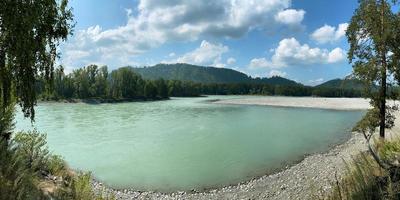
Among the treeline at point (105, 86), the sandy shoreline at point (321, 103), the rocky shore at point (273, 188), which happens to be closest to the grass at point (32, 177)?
the rocky shore at point (273, 188)

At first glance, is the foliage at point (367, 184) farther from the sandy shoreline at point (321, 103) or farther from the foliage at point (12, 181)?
the sandy shoreline at point (321, 103)

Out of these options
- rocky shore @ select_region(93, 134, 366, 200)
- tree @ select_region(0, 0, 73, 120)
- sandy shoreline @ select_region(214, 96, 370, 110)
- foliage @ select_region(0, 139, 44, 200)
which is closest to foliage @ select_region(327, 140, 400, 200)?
foliage @ select_region(0, 139, 44, 200)

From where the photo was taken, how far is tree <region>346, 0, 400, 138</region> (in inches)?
773

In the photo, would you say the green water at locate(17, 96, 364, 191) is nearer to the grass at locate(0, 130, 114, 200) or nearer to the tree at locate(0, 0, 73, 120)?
the grass at locate(0, 130, 114, 200)

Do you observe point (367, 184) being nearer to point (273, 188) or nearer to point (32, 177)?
point (32, 177)

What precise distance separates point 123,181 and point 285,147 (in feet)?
58.6

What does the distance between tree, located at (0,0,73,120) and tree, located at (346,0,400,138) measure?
16095 mm

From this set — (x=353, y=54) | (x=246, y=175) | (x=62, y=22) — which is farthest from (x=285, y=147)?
(x=62, y=22)

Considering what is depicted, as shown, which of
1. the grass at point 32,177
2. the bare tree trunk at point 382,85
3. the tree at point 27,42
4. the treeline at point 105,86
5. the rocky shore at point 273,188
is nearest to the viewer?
the grass at point 32,177

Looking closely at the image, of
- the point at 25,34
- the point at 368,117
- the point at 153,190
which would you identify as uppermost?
the point at 25,34

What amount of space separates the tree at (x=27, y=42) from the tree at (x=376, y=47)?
16095mm

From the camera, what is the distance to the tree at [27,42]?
883 cm

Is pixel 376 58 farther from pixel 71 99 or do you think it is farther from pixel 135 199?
pixel 71 99

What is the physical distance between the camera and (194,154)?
32.6 meters
